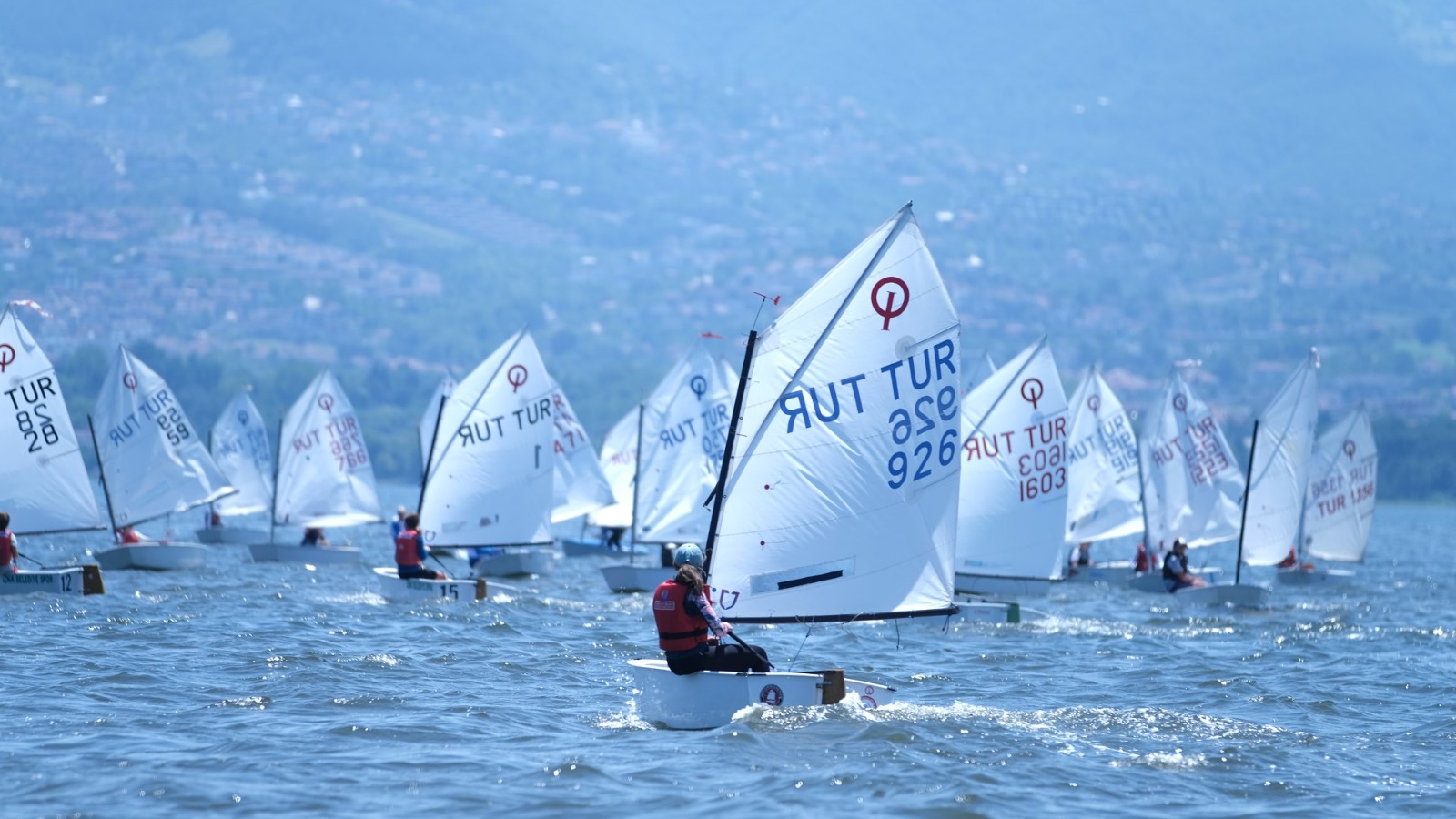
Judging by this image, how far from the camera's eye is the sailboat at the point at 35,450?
1362 inches

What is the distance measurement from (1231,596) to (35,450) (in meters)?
23.6

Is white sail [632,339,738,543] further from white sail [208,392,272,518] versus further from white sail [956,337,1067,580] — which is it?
white sail [208,392,272,518]

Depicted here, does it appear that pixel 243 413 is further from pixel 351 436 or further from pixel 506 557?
pixel 506 557

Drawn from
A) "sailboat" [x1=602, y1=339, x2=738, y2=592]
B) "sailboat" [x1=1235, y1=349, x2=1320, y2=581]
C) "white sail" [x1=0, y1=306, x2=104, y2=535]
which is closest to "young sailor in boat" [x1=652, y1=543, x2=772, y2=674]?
"white sail" [x1=0, y1=306, x2=104, y2=535]

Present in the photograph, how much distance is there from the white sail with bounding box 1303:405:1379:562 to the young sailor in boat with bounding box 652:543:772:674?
3684 centimetres

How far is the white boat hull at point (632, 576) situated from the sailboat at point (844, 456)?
57.1ft

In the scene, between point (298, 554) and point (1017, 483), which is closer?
point (1017, 483)

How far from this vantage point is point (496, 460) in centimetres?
3897

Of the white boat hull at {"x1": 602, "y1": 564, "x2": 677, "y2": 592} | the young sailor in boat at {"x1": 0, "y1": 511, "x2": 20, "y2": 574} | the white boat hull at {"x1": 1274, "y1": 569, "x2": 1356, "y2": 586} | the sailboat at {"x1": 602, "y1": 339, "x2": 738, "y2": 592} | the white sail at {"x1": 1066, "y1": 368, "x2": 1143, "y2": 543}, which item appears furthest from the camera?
the white sail at {"x1": 1066, "y1": 368, "x2": 1143, "y2": 543}

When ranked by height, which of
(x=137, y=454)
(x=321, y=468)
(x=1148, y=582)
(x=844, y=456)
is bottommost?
(x=1148, y=582)

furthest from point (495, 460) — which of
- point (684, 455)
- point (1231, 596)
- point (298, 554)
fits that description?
point (1231, 596)

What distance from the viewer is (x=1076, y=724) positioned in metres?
22.0

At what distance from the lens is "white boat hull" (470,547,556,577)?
4272 centimetres

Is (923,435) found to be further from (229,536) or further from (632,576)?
(229,536)
